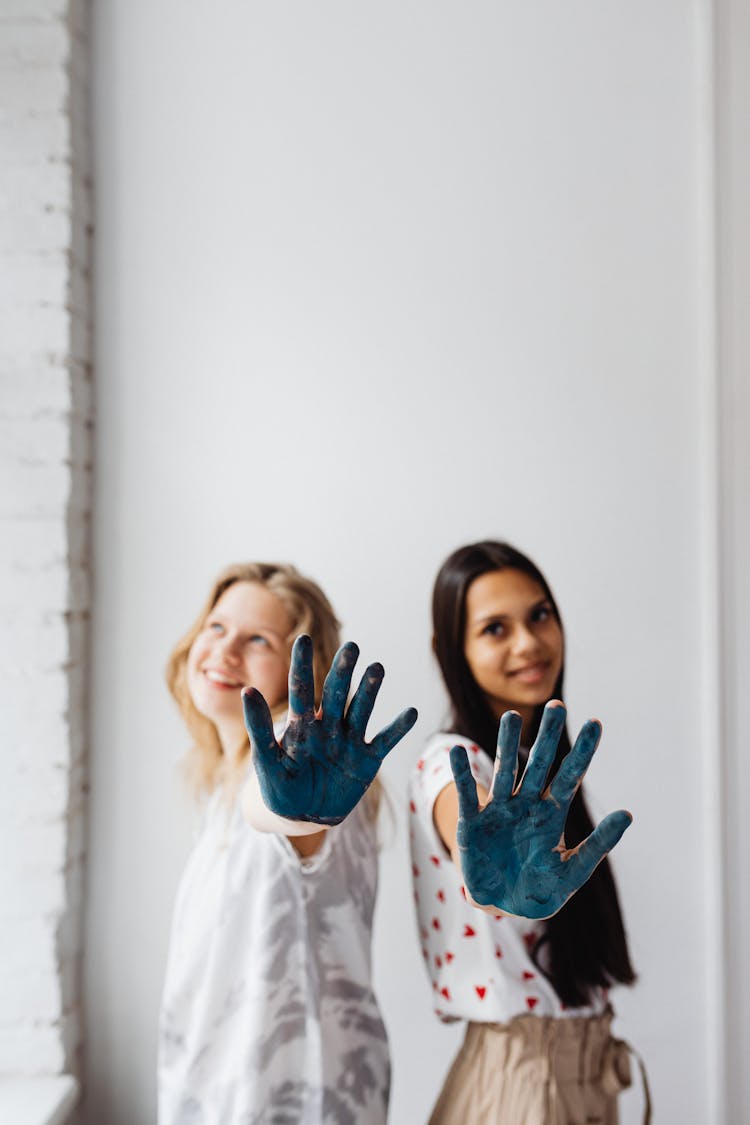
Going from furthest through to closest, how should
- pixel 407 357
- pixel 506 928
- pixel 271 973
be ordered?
pixel 407 357
pixel 506 928
pixel 271 973

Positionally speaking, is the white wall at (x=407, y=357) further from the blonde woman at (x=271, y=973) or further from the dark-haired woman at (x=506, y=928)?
the blonde woman at (x=271, y=973)

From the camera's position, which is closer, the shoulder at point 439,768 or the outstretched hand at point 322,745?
the outstretched hand at point 322,745

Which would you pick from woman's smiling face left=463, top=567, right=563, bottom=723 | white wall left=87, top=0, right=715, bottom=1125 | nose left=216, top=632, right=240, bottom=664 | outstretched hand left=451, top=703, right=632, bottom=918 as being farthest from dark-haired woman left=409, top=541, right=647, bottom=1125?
nose left=216, top=632, right=240, bottom=664

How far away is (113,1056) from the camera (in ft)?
5.65

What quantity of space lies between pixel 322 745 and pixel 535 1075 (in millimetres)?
731

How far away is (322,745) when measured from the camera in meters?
1.02

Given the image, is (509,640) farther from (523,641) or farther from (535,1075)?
(535,1075)

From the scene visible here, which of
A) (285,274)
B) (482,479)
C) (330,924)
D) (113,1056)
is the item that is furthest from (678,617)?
(113,1056)

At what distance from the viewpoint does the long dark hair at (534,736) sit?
5.08 feet

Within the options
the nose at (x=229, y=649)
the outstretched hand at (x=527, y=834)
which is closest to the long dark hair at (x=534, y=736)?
the nose at (x=229, y=649)

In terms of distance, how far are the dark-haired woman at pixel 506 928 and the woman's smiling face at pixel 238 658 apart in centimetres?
27

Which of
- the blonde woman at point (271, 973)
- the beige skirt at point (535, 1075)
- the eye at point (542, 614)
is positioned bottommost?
the beige skirt at point (535, 1075)

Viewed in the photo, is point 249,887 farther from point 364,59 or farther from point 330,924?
point 364,59

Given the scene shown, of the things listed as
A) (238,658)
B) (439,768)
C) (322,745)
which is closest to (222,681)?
(238,658)
